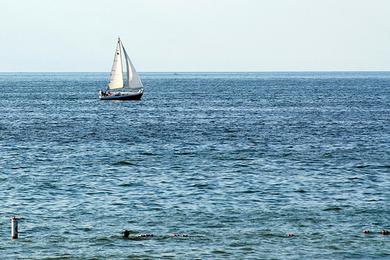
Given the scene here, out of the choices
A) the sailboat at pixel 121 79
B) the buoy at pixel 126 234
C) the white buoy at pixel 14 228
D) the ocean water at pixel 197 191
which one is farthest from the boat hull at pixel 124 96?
the white buoy at pixel 14 228

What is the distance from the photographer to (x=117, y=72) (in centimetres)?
16850

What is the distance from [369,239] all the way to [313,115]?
9552 centimetres

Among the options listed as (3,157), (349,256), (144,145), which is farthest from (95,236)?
(144,145)

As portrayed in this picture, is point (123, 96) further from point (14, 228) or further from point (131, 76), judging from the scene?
point (14, 228)

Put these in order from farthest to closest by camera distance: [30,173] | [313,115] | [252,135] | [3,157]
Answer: [313,115] → [252,135] → [3,157] → [30,173]

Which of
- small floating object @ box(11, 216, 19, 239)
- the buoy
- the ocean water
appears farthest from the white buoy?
the buoy

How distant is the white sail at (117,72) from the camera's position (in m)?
168

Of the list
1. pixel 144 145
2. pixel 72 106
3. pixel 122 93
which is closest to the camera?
pixel 144 145

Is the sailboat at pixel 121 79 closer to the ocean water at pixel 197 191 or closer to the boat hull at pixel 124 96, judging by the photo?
the boat hull at pixel 124 96

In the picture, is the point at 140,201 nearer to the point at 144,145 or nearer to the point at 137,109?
the point at 144,145

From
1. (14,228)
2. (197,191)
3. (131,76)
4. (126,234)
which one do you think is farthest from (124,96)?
(14,228)

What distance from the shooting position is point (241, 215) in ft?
156
